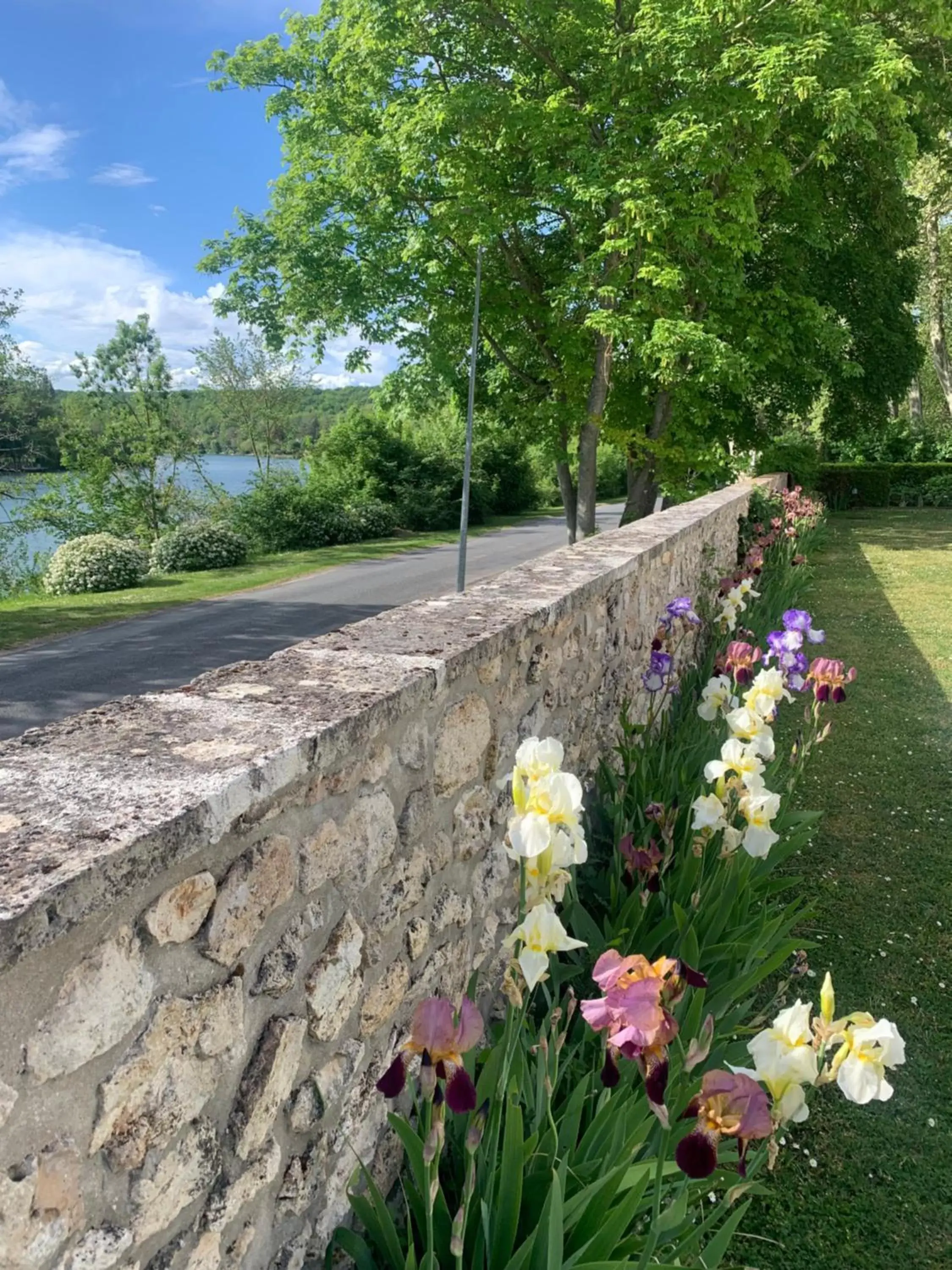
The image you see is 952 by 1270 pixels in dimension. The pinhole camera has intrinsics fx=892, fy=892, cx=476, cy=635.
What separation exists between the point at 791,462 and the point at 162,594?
1289cm

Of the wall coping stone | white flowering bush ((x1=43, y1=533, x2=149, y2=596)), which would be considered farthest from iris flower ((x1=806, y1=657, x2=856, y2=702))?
white flowering bush ((x1=43, y1=533, x2=149, y2=596))

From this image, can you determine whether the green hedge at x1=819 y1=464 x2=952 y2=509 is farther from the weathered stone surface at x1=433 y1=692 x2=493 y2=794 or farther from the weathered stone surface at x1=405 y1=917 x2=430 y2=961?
the weathered stone surface at x1=405 y1=917 x2=430 y2=961

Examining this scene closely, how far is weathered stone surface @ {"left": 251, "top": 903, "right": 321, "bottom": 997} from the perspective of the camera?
1.39 meters

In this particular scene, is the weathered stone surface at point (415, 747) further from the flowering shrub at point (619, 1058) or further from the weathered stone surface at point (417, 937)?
the weathered stone surface at point (417, 937)

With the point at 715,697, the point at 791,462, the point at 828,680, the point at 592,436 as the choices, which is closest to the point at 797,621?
the point at 828,680

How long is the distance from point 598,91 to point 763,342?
15.0 feet

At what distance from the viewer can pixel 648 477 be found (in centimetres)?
1714

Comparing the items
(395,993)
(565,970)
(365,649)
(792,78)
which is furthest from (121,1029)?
(792,78)

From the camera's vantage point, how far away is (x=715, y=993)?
2.40m

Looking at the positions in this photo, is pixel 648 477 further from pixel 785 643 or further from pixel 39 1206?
pixel 39 1206

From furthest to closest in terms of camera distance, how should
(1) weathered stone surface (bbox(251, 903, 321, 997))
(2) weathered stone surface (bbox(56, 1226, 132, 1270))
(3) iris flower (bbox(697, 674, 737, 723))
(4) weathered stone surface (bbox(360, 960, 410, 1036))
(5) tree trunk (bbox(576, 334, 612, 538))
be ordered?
1. (5) tree trunk (bbox(576, 334, 612, 538))
2. (3) iris flower (bbox(697, 674, 737, 723))
3. (4) weathered stone surface (bbox(360, 960, 410, 1036))
4. (1) weathered stone surface (bbox(251, 903, 321, 997))
5. (2) weathered stone surface (bbox(56, 1226, 132, 1270))

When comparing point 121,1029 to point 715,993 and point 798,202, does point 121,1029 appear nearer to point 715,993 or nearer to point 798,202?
point 715,993

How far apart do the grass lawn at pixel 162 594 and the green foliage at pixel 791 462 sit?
806 cm

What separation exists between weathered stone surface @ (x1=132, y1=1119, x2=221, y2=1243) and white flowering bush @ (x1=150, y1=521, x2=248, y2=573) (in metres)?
18.2
